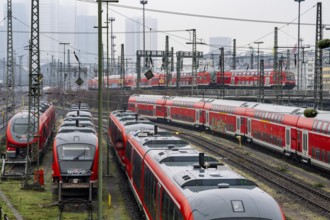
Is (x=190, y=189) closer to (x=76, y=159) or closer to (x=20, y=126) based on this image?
(x=76, y=159)

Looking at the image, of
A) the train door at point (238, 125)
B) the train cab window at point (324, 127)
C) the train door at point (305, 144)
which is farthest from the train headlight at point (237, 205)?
the train door at point (238, 125)

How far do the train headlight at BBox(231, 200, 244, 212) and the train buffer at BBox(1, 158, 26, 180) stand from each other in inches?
858

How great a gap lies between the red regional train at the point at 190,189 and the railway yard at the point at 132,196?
2.76 metres

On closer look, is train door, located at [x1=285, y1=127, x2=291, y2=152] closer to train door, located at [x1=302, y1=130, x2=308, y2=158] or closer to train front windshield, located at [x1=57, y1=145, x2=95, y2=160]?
train door, located at [x1=302, y1=130, x2=308, y2=158]

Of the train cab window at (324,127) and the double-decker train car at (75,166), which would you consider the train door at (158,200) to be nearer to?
the double-decker train car at (75,166)

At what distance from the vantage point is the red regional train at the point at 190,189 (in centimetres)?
1208

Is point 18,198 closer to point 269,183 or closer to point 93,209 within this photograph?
point 93,209

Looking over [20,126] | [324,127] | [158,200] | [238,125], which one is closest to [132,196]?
[158,200]

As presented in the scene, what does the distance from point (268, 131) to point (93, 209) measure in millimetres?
20920

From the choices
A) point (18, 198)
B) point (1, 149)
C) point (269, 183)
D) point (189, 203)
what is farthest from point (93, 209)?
point (1, 149)

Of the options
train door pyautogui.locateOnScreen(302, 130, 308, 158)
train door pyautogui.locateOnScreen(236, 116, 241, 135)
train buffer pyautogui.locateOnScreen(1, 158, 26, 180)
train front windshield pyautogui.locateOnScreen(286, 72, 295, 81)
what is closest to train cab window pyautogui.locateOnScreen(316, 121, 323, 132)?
train door pyautogui.locateOnScreen(302, 130, 308, 158)

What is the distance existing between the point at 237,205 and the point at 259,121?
109 ft

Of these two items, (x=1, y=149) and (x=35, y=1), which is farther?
(x=1, y=149)

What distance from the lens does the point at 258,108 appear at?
45750mm
